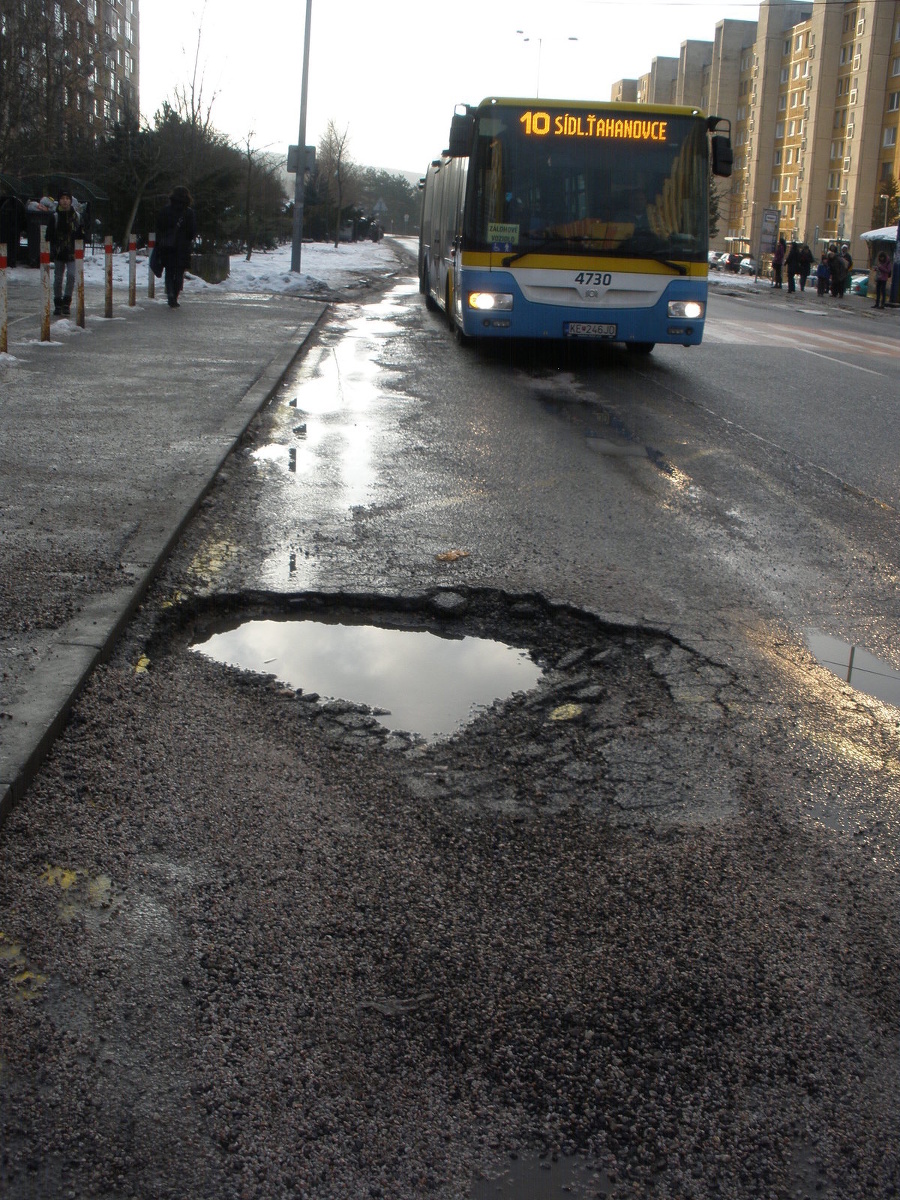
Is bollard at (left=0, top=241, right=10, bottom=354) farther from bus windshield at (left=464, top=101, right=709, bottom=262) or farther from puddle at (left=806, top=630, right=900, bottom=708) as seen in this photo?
puddle at (left=806, top=630, right=900, bottom=708)

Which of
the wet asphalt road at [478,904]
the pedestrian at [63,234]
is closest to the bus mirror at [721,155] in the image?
the pedestrian at [63,234]

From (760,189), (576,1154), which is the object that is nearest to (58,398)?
(576,1154)

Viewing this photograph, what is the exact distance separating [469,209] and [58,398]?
559 cm

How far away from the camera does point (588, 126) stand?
1307cm

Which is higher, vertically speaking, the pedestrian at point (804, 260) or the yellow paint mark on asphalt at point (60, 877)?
the pedestrian at point (804, 260)

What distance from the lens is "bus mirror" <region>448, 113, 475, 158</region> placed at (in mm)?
13008

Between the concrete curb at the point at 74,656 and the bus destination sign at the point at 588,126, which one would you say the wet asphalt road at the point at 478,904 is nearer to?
the concrete curb at the point at 74,656

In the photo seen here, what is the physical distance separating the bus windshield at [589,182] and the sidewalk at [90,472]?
3.03 metres

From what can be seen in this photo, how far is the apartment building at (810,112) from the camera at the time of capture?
7988 centimetres

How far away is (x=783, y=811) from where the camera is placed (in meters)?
3.33

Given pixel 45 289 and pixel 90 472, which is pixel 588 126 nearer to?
pixel 45 289

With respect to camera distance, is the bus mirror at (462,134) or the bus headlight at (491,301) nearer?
the bus mirror at (462,134)

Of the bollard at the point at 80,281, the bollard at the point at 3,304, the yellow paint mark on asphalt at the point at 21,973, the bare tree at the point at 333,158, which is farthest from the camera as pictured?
the bare tree at the point at 333,158

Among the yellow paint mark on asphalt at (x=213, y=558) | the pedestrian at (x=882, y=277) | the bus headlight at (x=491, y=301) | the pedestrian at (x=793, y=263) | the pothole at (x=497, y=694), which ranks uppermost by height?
the pedestrian at (x=793, y=263)
